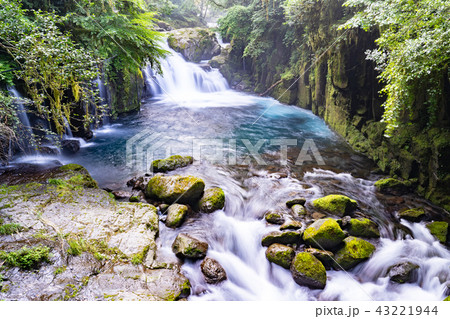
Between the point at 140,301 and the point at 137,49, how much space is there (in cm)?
594

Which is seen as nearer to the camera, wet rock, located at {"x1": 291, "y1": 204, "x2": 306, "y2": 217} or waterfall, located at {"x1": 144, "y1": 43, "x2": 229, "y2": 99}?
wet rock, located at {"x1": 291, "y1": 204, "x2": 306, "y2": 217}

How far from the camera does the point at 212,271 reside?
11.4 feet

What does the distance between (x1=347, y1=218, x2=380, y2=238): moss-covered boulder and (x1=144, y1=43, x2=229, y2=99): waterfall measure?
16.0m

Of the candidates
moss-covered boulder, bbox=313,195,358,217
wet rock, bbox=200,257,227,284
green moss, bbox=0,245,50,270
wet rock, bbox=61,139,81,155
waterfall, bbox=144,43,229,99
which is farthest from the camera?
waterfall, bbox=144,43,229,99

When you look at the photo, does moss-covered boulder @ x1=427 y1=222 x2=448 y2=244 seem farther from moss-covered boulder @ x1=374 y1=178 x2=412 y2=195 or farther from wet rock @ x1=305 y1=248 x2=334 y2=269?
wet rock @ x1=305 y1=248 x2=334 y2=269

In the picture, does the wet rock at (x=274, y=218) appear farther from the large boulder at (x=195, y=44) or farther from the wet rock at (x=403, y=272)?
the large boulder at (x=195, y=44)

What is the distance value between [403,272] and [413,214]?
5.69 feet

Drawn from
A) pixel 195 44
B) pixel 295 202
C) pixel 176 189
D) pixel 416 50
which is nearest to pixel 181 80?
Answer: pixel 195 44

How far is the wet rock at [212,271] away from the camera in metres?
3.42

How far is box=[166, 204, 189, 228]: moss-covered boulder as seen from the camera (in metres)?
4.36

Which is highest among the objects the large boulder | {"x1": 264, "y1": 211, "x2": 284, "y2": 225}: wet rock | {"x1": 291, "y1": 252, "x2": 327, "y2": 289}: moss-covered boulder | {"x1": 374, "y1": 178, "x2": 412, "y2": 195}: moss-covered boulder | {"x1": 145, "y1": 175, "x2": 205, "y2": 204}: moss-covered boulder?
the large boulder

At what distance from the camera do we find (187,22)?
30484 millimetres

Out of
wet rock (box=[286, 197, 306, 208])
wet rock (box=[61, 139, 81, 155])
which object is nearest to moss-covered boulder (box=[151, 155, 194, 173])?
wet rock (box=[61, 139, 81, 155])

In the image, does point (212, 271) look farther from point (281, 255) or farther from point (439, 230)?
point (439, 230)
